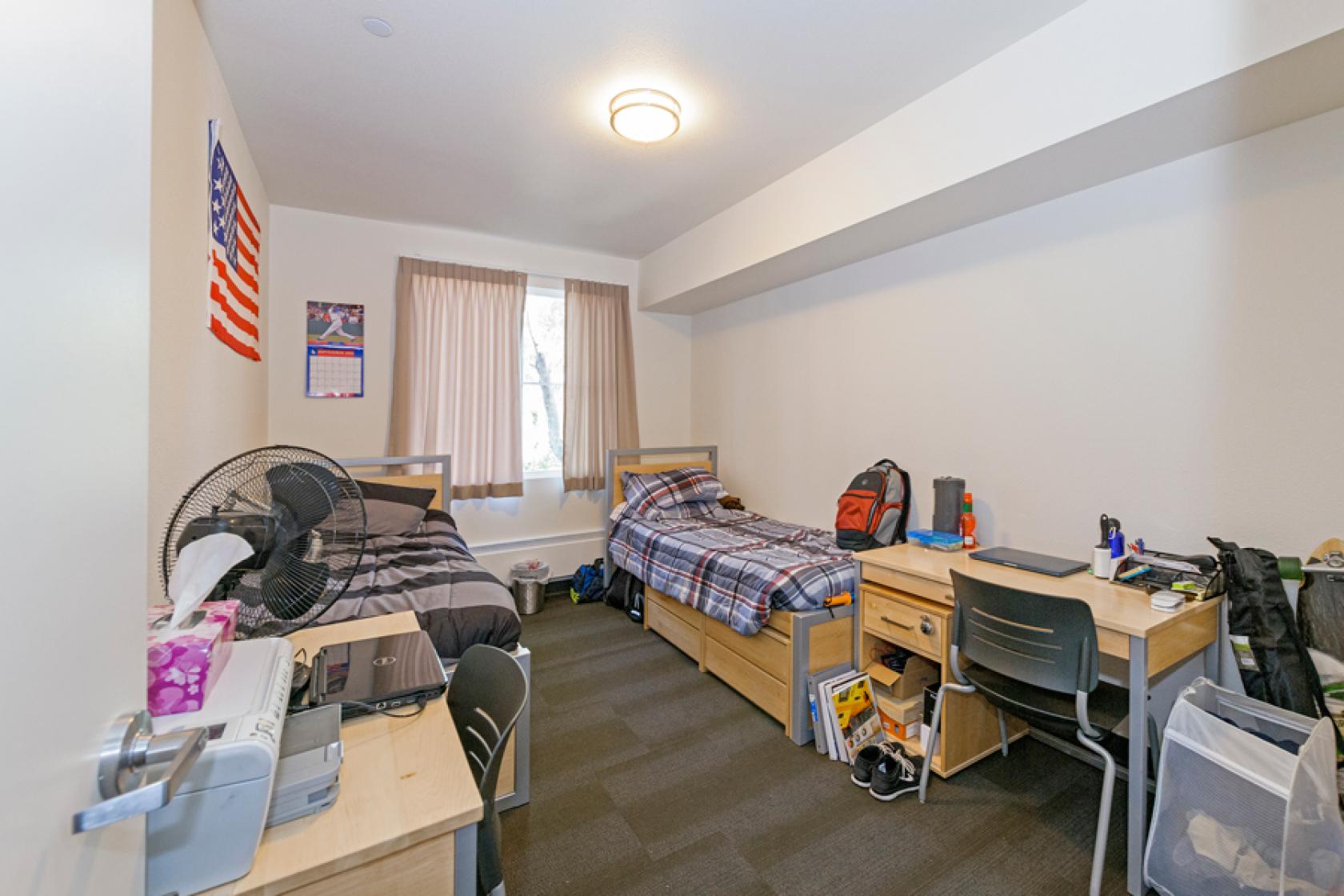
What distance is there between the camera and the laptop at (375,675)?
112cm

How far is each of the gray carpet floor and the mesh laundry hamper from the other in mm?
250

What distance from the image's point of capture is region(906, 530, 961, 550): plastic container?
7.61ft

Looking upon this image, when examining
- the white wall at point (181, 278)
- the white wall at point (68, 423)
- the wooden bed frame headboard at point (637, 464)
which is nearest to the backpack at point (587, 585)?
the wooden bed frame headboard at point (637, 464)

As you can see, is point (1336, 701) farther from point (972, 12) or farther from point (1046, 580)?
point (972, 12)

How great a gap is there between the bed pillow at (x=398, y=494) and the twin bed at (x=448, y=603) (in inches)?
17.6

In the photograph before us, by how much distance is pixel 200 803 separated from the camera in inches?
28.4

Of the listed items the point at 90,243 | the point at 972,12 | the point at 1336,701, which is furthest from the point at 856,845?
the point at 972,12

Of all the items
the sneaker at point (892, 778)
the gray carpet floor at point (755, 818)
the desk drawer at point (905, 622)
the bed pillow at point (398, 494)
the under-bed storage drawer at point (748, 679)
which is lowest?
the gray carpet floor at point (755, 818)

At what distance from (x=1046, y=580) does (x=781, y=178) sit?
2146 mm

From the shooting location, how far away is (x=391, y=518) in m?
2.93

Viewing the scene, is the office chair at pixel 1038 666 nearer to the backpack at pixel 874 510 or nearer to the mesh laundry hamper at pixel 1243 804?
the mesh laundry hamper at pixel 1243 804

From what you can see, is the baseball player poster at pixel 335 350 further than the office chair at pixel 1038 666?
Yes

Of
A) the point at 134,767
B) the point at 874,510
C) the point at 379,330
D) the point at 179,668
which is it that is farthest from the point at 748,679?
the point at 379,330

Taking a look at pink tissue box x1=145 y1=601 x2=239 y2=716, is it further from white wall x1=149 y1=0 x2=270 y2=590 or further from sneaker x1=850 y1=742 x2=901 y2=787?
sneaker x1=850 y1=742 x2=901 y2=787
